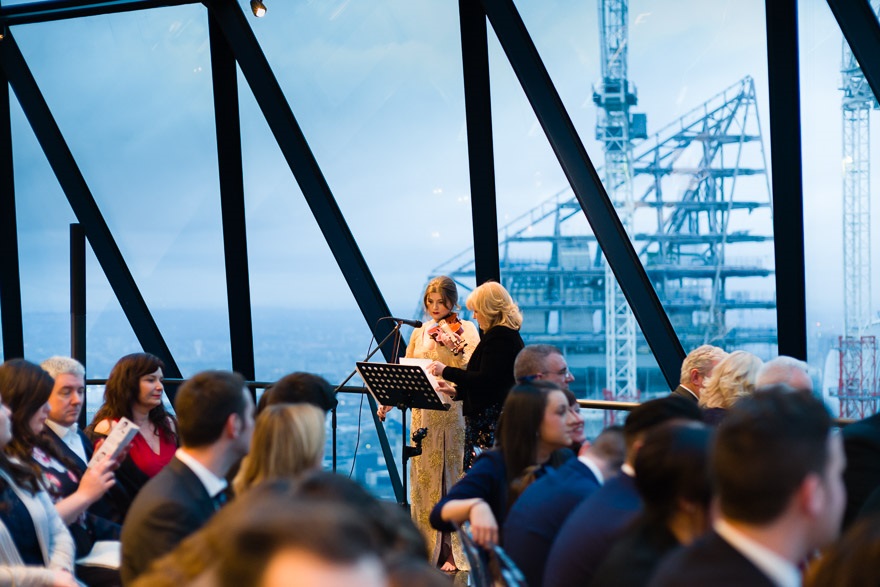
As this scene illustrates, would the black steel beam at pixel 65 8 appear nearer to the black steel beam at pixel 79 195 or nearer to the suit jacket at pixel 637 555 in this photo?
the black steel beam at pixel 79 195

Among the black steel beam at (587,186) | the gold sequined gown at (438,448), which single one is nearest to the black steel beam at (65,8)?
the black steel beam at (587,186)

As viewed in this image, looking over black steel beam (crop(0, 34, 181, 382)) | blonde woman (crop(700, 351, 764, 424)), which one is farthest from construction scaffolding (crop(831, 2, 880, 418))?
black steel beam (crop(0, 34, 181, 382))

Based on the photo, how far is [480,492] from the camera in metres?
3.12

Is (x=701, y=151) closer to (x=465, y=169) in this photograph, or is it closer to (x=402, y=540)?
(x=465, y=169)

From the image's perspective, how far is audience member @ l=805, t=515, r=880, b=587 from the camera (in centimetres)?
143

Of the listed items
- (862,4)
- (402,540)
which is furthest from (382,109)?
(402,540)

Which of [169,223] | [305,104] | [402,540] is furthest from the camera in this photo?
[169,223]

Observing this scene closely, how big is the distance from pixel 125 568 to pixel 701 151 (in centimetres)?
375

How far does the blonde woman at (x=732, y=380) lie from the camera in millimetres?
3764

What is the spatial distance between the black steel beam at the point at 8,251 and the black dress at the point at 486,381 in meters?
4.29

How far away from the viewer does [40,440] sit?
3305 mm

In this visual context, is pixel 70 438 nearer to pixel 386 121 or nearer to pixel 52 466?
pixel 52 466

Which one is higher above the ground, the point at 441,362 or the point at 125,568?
the point at 441,362

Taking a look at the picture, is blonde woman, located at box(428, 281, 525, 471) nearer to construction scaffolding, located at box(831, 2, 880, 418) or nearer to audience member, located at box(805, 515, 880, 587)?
construction scaffolding, located at box(831, 2, 880, 418)
